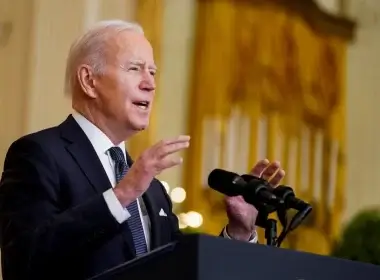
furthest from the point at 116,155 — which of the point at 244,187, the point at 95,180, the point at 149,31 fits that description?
the point at 149,31

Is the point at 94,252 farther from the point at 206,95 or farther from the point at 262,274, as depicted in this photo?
the point at 206,95

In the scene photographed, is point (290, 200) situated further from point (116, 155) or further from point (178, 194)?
point (178, 194)

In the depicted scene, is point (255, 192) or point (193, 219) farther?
point (193, 219)

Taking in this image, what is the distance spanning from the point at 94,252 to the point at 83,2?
3127 millimetres

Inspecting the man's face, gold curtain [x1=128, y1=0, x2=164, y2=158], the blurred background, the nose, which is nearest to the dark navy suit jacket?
the man's face

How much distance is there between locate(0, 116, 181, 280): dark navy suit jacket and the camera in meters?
2.11

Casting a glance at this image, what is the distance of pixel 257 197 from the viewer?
2.18 metres

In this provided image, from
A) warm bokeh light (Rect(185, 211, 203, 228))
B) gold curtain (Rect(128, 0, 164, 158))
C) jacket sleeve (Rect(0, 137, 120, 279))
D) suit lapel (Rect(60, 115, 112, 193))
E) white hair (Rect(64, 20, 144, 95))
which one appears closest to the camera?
jacket sleeve (Rect(0, 137, 120, 279))

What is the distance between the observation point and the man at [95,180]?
2105 millimetres

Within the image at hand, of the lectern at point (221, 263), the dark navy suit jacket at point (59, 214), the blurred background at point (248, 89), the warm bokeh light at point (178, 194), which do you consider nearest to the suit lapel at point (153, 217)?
the dark navy suit jacket at point (59, 214)

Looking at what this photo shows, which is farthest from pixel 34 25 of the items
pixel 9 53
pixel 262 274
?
pixel 262 274

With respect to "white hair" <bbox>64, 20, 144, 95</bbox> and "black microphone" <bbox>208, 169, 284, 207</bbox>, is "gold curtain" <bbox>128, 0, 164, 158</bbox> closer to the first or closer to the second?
"white hair" <bbox>64, 20, 144, 95</bbox>

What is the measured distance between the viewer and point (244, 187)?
2.20 metres

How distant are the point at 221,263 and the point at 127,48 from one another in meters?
0.94
